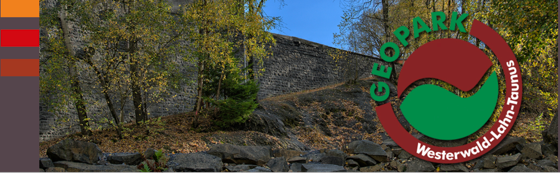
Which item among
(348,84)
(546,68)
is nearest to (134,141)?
(546,68)

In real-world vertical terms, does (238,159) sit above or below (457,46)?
below

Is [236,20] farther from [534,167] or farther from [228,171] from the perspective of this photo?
[534,167]

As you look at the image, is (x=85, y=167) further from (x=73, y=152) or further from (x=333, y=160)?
(x=333, y=160)

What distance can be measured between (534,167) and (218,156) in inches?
192

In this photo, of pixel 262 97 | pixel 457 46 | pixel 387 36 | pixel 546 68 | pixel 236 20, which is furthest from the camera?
pixel 262 97

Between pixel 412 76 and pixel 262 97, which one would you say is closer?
pixel 412 76

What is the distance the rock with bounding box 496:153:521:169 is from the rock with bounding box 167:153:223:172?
13.9 feet

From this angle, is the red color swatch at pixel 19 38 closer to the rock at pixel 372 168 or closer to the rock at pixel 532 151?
the rock at pixel 372 168

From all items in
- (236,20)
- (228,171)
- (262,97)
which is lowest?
(228,171)

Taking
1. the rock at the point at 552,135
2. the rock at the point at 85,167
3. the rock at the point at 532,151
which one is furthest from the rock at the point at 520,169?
the rock at the point at 85,167

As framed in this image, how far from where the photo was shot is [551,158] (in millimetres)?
5082

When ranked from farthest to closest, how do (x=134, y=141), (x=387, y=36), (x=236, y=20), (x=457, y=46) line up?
1. (x=387, y=36)
2. (x=236, y=20)
3. (x=134, y=141)
4. (x=457, y=46)

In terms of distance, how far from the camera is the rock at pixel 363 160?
576cm

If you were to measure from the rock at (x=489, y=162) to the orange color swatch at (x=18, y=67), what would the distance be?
20.9 ft
